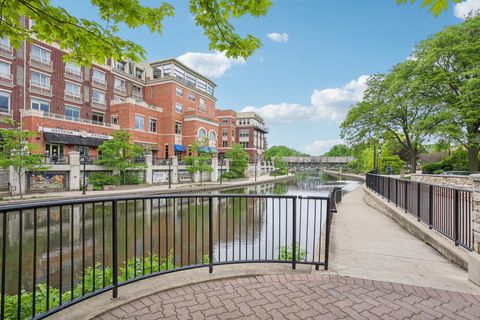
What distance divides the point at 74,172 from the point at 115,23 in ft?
70.9

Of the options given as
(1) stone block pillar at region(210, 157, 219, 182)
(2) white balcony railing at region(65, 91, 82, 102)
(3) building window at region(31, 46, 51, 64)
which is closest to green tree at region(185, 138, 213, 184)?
(1) stone block pillar at region(210, 157, 219, 182)

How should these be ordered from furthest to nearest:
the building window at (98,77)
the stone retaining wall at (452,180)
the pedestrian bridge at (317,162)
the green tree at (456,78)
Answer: the pedestrian bridge at (317,162)
the building window at (98,77)
the green tree at (456,78)
the stone retaining wall at (452,180)

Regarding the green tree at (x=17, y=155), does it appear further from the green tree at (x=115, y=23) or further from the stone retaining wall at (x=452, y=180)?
the stone retaining wall at (x=452, y=180)

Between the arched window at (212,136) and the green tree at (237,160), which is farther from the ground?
the arched window at (212,136)

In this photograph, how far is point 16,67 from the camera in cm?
2586

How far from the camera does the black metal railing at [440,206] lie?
5328 mm

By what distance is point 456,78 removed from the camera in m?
21.2

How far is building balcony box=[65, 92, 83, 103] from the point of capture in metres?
30.5

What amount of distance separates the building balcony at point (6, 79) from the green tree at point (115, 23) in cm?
2875


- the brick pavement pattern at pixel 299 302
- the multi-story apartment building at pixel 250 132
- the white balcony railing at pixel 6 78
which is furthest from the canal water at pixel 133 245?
the multi-story apartment building at pixel 250 132

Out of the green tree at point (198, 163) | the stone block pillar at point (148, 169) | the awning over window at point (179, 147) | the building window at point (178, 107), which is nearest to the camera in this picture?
the stone block pillar at point (148, 169)

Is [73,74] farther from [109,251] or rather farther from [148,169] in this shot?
[109,251]

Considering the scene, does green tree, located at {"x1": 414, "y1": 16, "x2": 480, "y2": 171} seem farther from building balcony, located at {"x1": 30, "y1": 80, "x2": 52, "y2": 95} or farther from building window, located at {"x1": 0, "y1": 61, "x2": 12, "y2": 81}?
building window, located at {"x1": 0, "y1": 61, "x2": 12, "y2": 81}

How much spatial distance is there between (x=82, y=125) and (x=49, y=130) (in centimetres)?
346
